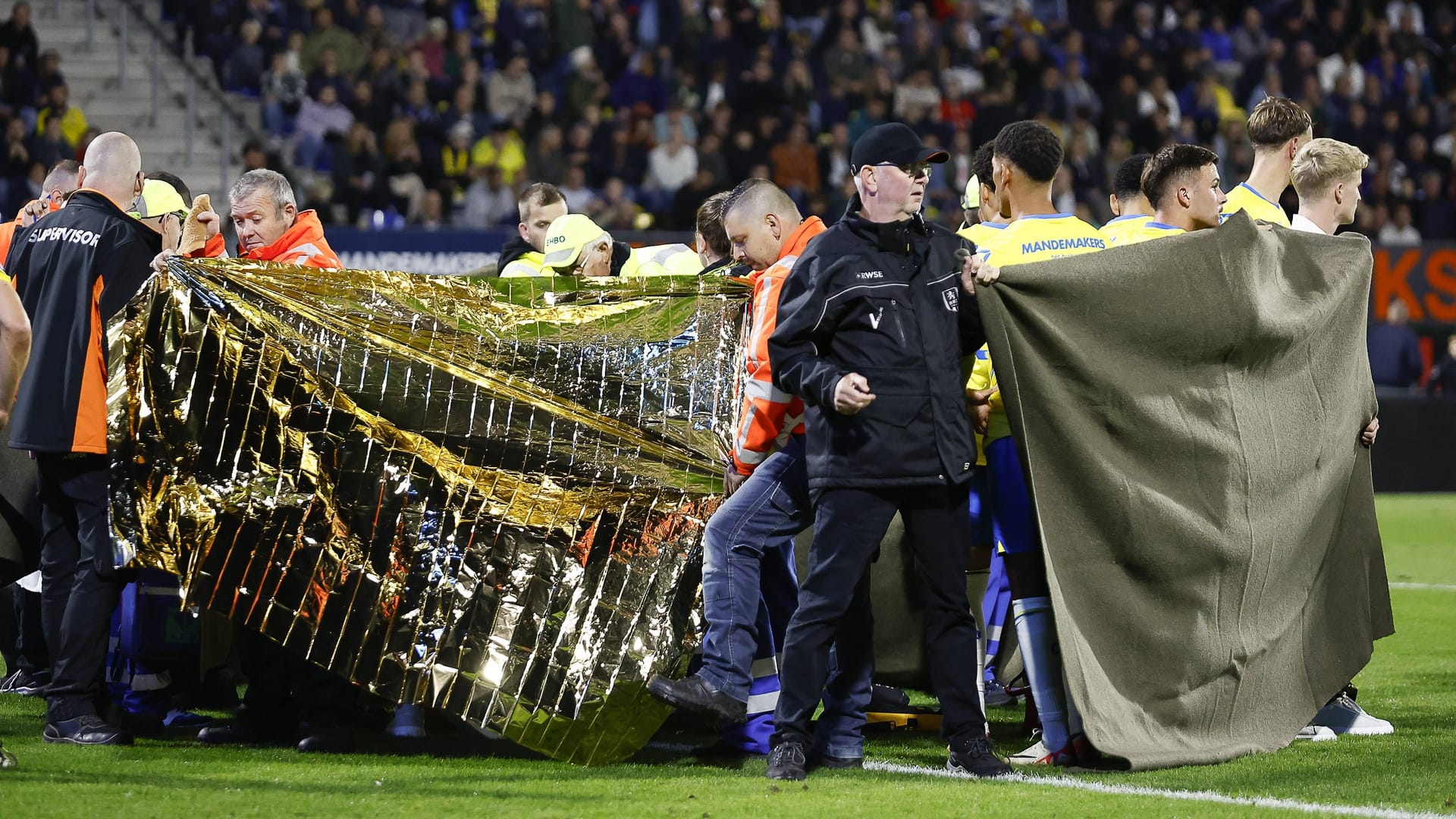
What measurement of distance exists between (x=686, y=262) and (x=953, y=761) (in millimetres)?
2952

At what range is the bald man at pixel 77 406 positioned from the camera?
575 centimetres

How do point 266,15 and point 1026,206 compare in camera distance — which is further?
point 266,15

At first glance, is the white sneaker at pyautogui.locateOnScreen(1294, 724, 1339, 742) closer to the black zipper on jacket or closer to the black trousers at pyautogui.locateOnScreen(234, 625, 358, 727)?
the black zipper on jacket

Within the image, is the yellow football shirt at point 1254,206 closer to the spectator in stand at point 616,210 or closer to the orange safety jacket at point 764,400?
the orange safety jacket at point 764,400

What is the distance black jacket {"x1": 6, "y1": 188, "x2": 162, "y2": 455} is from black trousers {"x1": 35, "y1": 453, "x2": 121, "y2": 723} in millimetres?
135

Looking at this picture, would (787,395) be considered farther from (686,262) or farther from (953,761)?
(686,262)

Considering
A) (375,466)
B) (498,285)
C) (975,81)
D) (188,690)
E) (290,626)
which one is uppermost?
(975,81)

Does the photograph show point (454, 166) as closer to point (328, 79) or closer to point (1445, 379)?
point (328, 79)

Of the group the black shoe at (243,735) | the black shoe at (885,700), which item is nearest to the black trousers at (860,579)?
the black shoe at (885,700)

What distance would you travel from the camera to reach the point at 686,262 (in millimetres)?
7488

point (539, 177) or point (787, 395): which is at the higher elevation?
point (539, 177)

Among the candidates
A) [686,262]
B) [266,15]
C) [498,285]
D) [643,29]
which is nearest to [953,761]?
[498,285]

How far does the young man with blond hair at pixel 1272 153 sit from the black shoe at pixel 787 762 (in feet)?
9.16

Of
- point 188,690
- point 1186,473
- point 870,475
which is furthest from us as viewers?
point 188,690
